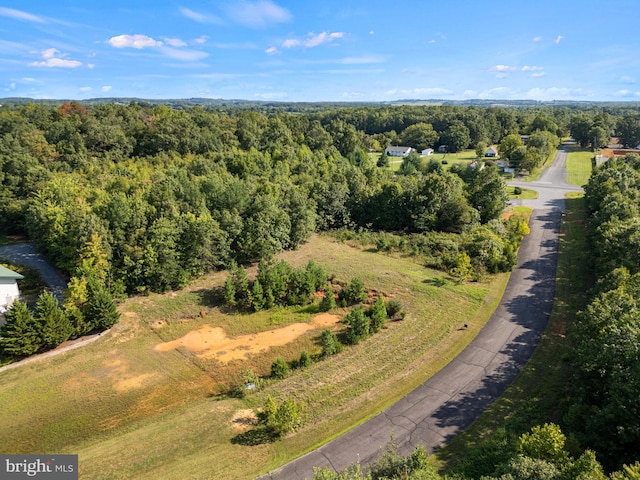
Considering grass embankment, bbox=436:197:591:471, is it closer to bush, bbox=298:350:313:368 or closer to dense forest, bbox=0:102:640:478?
dense forest, bbox=0:102:640:478

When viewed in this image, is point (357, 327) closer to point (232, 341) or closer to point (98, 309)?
point (232, 341)

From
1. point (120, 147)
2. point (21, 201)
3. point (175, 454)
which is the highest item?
point (120, 147)

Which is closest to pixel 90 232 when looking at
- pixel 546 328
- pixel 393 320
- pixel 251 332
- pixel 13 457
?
pixel 251 332

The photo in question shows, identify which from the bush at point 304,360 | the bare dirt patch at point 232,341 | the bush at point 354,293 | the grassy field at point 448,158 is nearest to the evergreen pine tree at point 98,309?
the bare dirt patch at point 232,341

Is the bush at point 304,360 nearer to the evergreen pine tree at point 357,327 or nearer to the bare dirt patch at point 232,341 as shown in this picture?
the bare dirt patch at point 232,341

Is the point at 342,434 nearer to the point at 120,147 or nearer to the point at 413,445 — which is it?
the point at 413,445

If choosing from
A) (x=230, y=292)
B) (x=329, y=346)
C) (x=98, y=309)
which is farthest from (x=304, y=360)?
(x=98, y=309)
